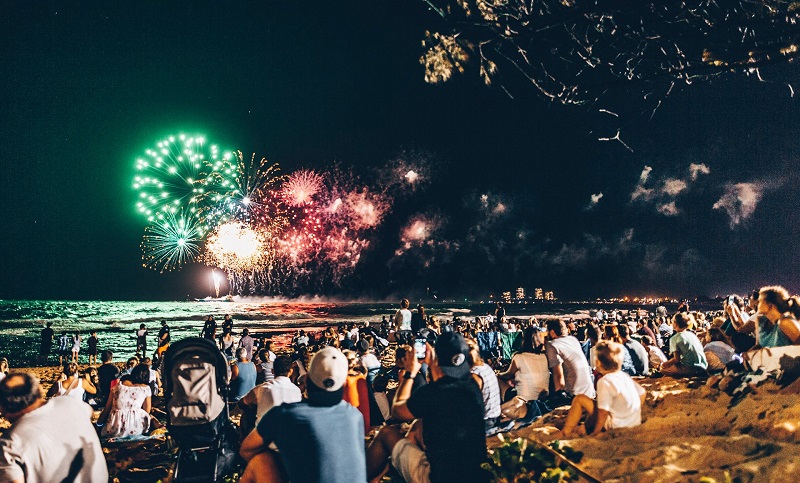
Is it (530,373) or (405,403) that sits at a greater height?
(405,403)

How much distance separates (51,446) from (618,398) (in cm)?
482

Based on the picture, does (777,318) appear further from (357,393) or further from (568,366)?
(357,393)

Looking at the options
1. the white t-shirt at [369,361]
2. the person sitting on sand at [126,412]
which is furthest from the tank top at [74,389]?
the white t-shirt at [369,361]

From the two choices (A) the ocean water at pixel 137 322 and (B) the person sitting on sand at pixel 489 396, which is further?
(A) the ocean water at pixel 137 322

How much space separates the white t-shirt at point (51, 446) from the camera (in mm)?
2979

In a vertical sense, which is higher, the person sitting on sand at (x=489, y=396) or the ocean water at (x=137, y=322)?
the person sitting on sand at (x=489, y=396)

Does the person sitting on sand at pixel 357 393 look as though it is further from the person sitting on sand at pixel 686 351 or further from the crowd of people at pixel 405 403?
the person sitting on sand at pixel 686 351

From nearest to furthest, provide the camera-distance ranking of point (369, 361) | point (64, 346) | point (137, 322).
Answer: point (369, 361) → point (64, 346) → point (137, 322)

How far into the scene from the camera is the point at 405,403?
3.66m

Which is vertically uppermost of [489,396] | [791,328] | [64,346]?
[791,328]

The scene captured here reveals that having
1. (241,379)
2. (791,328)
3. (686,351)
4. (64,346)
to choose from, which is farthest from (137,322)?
(791,328)

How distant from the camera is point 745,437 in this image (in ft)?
15.0

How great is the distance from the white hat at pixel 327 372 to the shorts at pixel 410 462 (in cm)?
98

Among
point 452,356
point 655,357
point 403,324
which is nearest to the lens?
point 452,356
